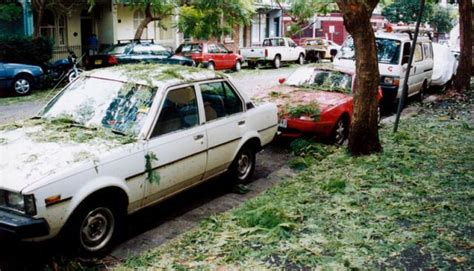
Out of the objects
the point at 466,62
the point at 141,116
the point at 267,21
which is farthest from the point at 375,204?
the point at 267,21

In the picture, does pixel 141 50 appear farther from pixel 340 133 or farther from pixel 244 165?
pixel 244 165

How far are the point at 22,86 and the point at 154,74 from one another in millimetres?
10987

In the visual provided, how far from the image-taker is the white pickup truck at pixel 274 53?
28203 mm

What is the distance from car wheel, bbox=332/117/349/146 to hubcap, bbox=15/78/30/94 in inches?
412

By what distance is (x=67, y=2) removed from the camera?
23.4 m

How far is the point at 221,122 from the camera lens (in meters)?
6.91

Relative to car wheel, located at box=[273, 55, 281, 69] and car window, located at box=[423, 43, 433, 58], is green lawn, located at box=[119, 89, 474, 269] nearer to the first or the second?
car window, located at box=[423, 43, 433, 58]

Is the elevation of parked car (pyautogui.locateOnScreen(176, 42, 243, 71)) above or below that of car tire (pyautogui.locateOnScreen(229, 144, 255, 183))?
above

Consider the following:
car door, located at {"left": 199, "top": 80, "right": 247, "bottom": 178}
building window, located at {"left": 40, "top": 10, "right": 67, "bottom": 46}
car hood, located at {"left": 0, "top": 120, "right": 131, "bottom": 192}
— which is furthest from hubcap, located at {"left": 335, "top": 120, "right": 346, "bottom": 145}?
building window, located at {"left": 40, "top": 10, "right": 67, "bottom": 46}

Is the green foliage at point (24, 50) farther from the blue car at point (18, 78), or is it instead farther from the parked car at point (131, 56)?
the blue car at point (18, 78)

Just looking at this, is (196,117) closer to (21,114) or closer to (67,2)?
(21,114)

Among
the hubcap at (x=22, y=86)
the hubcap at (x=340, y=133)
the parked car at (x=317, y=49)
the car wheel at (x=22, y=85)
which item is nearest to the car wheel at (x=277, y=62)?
the parked car at (x=317, y=49)

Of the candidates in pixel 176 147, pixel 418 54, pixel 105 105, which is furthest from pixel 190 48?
pixel 176 147

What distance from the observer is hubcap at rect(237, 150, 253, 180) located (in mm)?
7586
